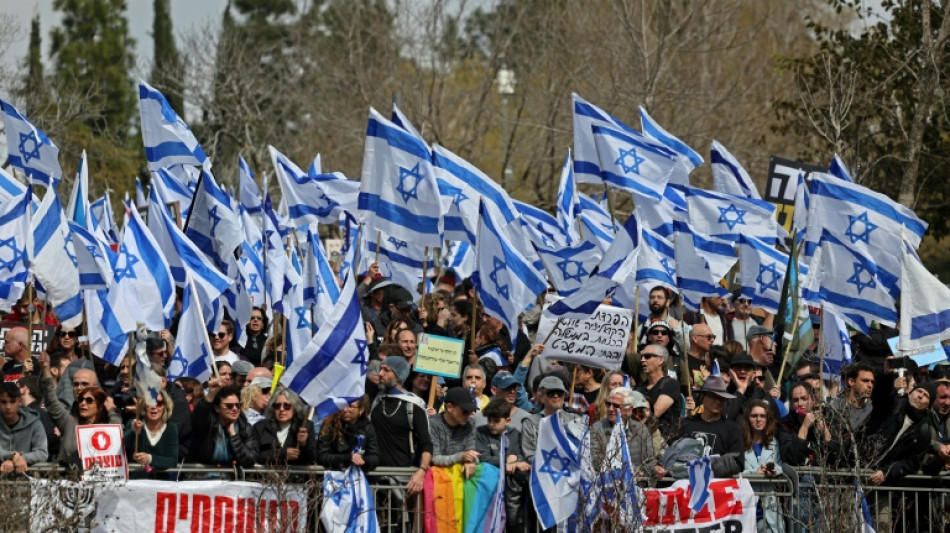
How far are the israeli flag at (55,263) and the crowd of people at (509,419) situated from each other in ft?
4.52

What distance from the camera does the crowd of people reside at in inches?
568

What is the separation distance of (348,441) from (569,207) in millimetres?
9547

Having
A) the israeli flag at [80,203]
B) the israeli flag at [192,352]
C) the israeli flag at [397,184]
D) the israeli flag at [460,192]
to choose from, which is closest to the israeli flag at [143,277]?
the israeli flag at [192,352]

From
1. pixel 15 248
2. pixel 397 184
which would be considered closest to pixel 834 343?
pixel 397 184

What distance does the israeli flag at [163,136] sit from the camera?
2198 cm

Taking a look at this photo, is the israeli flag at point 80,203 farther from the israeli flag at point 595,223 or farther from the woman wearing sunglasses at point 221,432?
the woman wearing sunglasses at point 221,432

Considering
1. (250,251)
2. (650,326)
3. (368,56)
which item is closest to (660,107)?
(368,56)

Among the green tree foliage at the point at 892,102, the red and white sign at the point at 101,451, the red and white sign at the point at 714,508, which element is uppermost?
the green tree foliage at the point at 892,102

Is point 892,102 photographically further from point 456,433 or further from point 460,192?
point 456,433

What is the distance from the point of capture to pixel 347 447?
47.3 feet

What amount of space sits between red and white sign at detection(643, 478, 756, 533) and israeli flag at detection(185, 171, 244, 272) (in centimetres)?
827

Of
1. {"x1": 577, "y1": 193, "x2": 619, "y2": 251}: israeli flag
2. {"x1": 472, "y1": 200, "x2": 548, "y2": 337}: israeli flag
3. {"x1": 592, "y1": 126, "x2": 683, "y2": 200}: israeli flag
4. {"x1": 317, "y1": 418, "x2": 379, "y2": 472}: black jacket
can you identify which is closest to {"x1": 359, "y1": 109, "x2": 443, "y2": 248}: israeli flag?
{"x1": 472, "y1": 200, "x2": 548, "y2": 337}: israeli flag

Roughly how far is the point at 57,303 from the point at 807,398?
7728 millimetres

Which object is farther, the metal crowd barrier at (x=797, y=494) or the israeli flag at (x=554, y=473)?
the israeli flag at (x=554, y=473)
